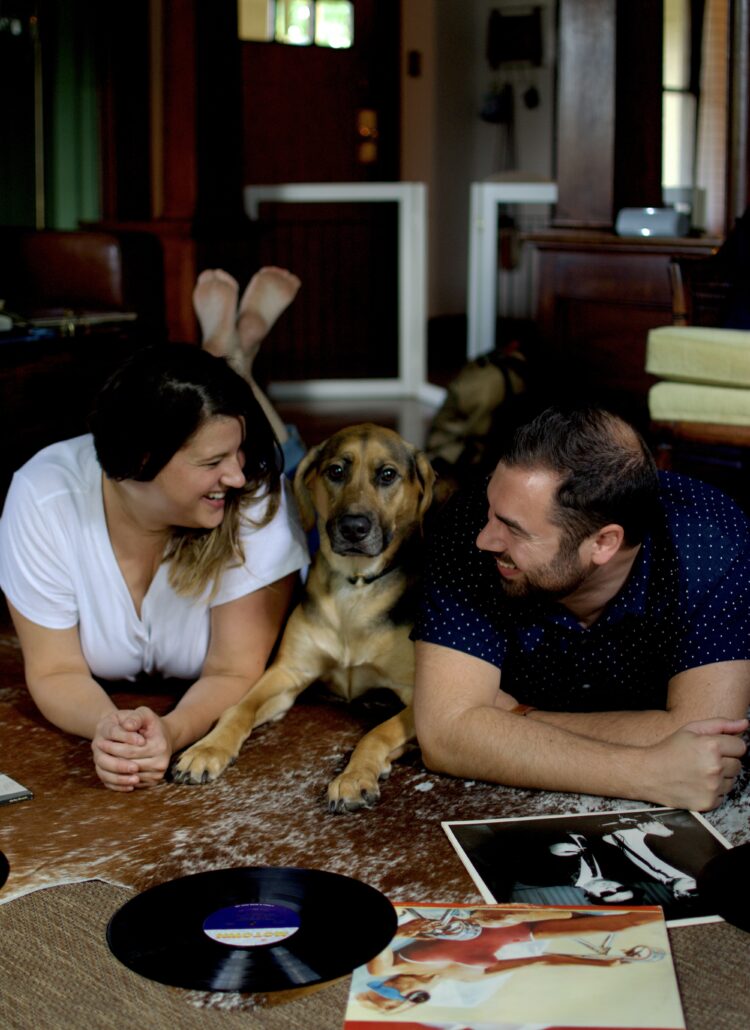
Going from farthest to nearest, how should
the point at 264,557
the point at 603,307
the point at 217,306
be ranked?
1. the point at 603,307
2. the point at 217,306
3. the point at 264,557

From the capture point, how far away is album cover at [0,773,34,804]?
7.27ft

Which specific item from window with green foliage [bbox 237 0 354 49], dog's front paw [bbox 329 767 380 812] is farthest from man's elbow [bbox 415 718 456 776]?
window with green foliage [bbox 237 0 354 49]

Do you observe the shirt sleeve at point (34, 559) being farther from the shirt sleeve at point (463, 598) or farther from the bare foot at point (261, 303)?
the bare foot at point (261, 303)

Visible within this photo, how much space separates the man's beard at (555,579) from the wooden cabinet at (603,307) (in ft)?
9.24

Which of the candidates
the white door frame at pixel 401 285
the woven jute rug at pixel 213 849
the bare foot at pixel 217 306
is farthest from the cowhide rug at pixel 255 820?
the white door frame at pixel 401 285

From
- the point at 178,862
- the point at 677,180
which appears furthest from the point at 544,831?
the point at 677,180

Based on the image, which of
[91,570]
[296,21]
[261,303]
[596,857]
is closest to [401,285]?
[296,21]

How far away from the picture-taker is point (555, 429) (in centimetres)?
201

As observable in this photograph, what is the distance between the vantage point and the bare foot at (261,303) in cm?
411

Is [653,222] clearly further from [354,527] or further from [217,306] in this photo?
[354,527]

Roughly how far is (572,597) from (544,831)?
396 millimetres

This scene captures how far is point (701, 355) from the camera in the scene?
3.55 meters

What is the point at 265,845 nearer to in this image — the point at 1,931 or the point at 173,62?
the point at 1,931

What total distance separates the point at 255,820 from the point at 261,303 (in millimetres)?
2340
